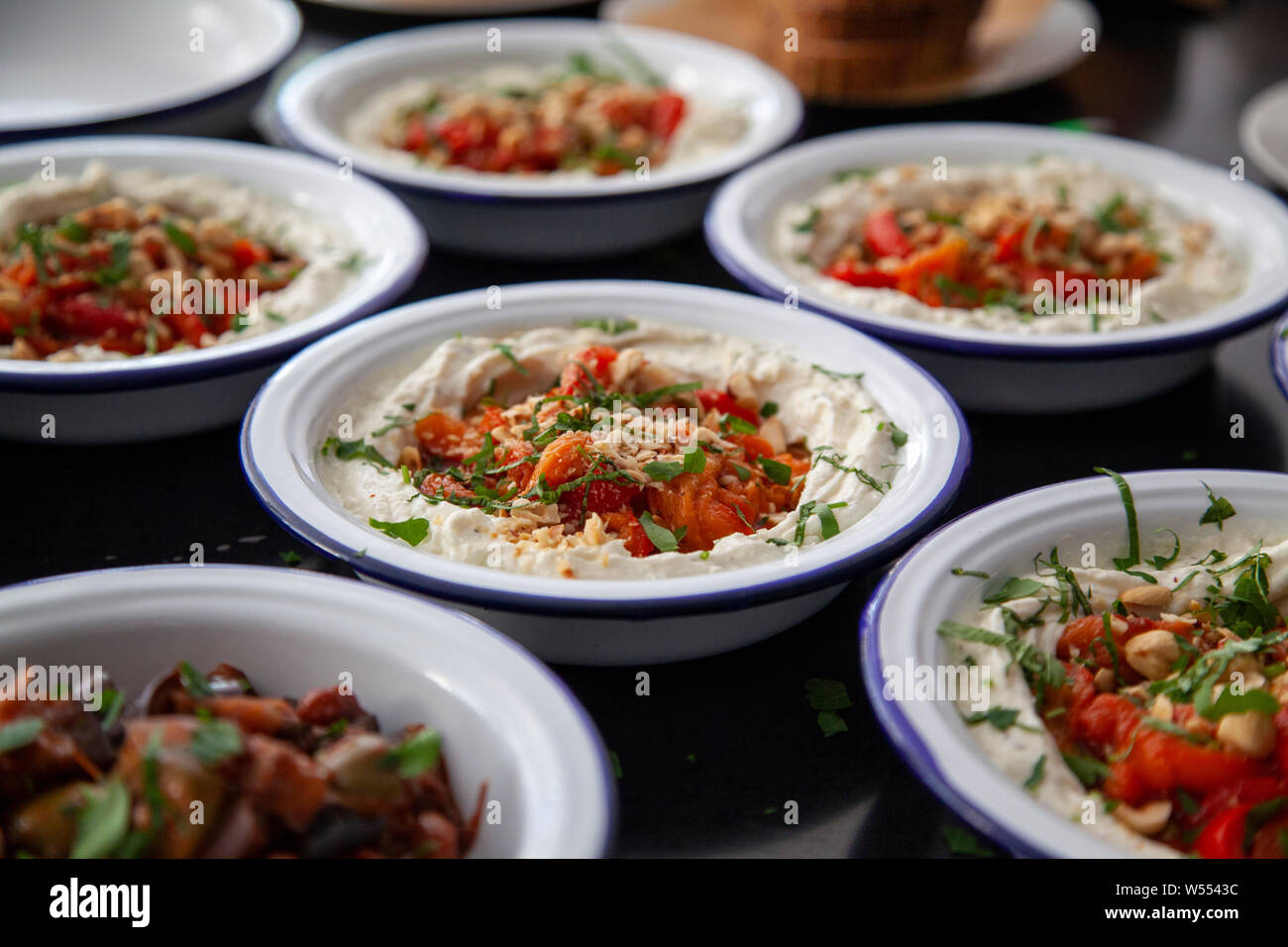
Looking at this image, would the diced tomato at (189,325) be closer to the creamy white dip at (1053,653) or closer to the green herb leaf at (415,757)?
the green herb leaf at (415,757)

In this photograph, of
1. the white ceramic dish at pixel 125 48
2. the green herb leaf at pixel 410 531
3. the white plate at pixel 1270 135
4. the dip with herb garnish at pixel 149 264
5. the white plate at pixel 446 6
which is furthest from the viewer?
the white plate at pixel 446 6

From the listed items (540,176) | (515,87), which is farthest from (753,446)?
(515,87)

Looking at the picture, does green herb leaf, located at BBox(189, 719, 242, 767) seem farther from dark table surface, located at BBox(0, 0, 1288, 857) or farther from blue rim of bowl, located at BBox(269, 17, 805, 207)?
blue rim of bowl, located at BBox(269, 17, 805, 207)

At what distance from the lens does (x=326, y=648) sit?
6.81ft

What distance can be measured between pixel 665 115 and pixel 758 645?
2.75 m

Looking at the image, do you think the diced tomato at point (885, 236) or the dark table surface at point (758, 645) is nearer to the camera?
the dark table surface at point (758, 645)

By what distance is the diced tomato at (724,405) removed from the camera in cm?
300

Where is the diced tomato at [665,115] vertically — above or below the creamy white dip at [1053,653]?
above

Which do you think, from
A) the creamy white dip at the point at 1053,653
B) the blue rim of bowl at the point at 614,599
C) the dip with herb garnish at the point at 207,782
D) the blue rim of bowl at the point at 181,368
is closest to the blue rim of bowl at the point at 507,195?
the blue rim of bowl at the point at 181,368

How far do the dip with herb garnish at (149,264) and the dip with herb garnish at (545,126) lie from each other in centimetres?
79

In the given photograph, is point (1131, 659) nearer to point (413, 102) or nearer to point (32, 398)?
point (32, 398)

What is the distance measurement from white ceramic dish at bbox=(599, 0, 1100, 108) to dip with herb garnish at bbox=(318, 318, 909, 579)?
2243 millimetres

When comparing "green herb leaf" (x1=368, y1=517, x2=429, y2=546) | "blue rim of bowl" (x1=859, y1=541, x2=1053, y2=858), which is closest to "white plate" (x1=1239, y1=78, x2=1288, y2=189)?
"blue rim of bowl" (x1=859, y1=541, x2=1053, y2=858)

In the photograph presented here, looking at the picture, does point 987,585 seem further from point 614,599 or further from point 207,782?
point 207,782
